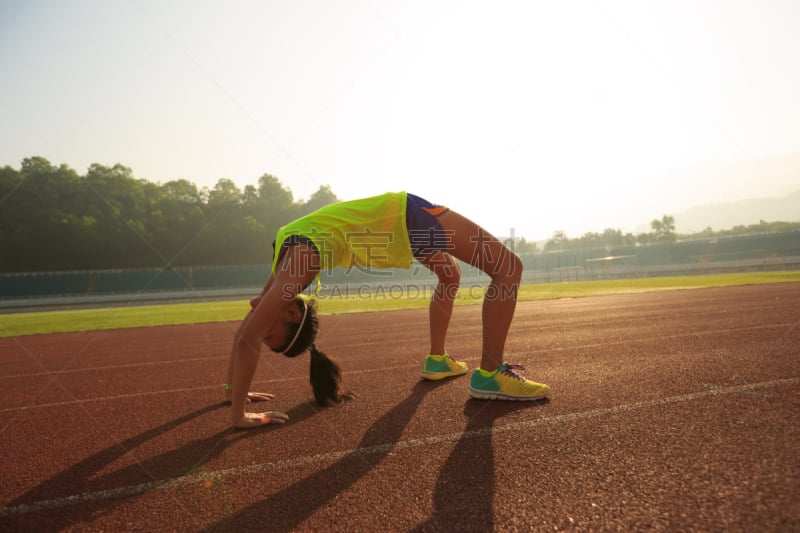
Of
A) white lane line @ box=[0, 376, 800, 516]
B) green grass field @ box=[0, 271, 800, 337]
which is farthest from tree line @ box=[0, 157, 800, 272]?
white lane line @ box=[0, 376, 800, 516]

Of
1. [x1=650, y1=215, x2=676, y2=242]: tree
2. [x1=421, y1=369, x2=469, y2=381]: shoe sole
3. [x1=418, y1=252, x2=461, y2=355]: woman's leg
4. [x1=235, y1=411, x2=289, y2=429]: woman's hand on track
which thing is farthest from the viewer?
[x1=650, y1=215, x2=676, y2=242]: tree

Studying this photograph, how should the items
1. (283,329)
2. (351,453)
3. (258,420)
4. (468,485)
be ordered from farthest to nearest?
(283,329)
(258,420)
(351,453)
(468,485)

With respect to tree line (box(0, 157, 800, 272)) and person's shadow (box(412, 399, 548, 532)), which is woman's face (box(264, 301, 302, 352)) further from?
tree line (box(0, 157, 800, 272))

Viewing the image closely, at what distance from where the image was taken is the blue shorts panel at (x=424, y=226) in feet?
11.5

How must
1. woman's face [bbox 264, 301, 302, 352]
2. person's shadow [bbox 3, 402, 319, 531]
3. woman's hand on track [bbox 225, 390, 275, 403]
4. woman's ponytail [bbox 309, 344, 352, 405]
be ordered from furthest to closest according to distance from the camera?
woman's hand on track [bbox 225, 390, 275, 403], woman's ponytail [bbox 309, 344, 352, 405], woman's face [bbox 264, 301, 302, 352], person's shadow [bbox 3, 402, 319, 531]

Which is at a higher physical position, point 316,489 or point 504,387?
point 504,387

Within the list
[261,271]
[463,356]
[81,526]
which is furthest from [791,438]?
[261,271]

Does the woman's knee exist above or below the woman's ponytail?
above

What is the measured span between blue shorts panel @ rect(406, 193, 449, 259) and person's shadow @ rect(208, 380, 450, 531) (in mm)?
1257

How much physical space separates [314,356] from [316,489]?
5.52 ft

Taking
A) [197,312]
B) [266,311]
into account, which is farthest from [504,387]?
[197,312]

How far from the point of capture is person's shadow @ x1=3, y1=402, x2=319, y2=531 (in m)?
2.23

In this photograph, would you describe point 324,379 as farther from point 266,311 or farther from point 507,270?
point 507,270

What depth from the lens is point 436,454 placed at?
106 inches
